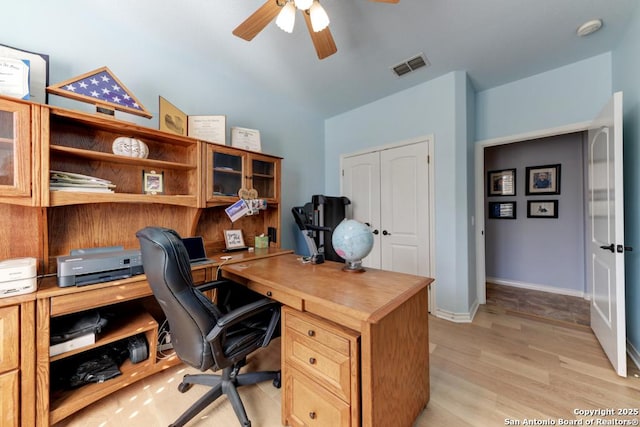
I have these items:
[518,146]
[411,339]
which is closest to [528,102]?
[518,146]

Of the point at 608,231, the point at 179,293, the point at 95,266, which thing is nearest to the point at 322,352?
the point at 179,293

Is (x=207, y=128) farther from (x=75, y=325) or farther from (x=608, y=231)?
(x=608, y=231)

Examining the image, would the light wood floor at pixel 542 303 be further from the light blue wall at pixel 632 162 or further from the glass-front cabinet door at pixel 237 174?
the glass-front cabinet door at pixel 237 174

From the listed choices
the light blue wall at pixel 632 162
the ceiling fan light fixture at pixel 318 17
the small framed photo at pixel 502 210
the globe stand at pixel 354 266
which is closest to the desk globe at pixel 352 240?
the globe stand at pixel 354 266

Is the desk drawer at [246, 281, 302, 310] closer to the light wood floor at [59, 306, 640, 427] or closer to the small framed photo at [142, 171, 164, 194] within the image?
the light wood floor at [59, 306, 640, 427]

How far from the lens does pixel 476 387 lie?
1.63 meters

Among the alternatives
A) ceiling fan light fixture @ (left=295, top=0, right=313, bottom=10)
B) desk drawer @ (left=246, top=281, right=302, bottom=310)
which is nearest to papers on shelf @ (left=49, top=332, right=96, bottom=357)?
desk drawer @ (left=246, top=281, right=302, bottom=310)

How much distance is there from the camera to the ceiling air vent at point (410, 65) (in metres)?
2.37

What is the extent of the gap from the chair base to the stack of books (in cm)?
139

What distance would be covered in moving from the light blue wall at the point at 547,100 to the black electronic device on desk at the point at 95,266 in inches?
146

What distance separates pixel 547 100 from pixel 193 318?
12.2 feet

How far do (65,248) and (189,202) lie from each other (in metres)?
0.82

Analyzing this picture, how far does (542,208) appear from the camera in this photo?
11.7ft

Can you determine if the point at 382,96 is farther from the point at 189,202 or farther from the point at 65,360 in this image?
the point at 65,360
